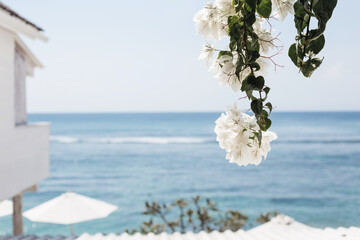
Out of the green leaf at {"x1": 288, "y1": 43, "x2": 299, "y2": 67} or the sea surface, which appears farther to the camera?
the sea surface

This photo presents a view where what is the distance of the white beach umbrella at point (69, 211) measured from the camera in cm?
881

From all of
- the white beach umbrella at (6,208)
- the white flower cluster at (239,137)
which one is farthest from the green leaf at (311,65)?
the white beach umbrella at (6,208)

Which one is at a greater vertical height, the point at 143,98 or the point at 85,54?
the point at 85,54

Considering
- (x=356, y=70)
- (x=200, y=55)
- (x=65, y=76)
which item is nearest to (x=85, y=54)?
(x=65, y=76)

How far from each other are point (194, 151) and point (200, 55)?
39117mm

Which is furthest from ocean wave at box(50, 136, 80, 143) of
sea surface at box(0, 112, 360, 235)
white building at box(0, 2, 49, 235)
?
white building at box(0, 2, 49, 235)

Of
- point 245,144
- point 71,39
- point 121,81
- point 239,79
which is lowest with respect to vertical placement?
point 245,144

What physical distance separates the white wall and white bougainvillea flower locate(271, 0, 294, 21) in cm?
648

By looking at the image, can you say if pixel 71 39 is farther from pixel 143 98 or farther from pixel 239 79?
pixel 239 79

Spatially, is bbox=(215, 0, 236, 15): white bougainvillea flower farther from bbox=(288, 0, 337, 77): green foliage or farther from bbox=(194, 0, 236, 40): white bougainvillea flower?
bbox=(288, 0, 337, 77): green foliage

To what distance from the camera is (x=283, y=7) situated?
1.03m

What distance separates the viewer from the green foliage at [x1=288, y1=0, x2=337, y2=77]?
0.84 m

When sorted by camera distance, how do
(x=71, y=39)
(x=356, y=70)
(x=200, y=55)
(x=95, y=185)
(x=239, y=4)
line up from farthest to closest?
(x=71, y=39), (x=356, y=70), (x=95, y=185), (x=200, y=55), (x=239, y=4)

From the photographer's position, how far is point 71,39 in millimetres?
63188
